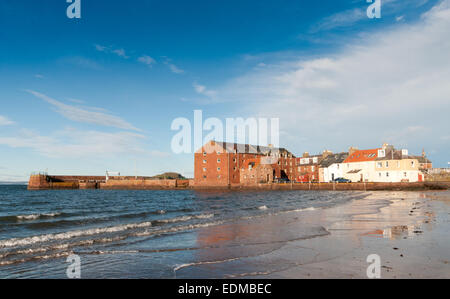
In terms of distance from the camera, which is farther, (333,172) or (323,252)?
(333,172)

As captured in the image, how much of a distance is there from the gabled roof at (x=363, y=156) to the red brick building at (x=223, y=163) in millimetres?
20913

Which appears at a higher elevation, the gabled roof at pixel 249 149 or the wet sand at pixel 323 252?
the gabled roof at pixel 249 149

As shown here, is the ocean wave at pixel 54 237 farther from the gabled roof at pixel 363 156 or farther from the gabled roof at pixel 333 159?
the gabled roof at pixel 333 159

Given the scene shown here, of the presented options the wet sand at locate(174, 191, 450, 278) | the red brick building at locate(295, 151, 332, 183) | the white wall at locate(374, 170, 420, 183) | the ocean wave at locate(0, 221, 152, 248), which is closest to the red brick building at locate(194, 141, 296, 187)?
the red brick building at locate(295, 151, 332, 183)

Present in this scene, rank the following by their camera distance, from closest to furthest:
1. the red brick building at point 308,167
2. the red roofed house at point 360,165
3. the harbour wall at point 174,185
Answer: the harbour wall at point 174,185, the red roofed house at point 360,165, the red brick building at point 308,167

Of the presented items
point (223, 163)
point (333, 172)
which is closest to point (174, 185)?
point (223, 163)

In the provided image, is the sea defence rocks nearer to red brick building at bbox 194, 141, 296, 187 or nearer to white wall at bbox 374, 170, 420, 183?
red brick building at bbox 194, 141, 296, 187

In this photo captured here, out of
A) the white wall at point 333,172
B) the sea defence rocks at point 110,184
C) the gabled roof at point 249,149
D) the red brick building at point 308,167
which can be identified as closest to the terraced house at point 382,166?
the white wall at point 333,172

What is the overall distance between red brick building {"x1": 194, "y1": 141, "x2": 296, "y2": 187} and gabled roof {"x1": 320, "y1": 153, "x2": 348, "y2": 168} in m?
13.5

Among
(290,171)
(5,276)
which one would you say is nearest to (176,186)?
(290,171)

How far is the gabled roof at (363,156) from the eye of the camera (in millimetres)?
70750

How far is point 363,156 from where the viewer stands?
73250mm

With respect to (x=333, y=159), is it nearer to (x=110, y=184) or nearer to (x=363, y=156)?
(x=363, y=156)

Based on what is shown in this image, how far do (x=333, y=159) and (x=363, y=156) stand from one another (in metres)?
9.90
